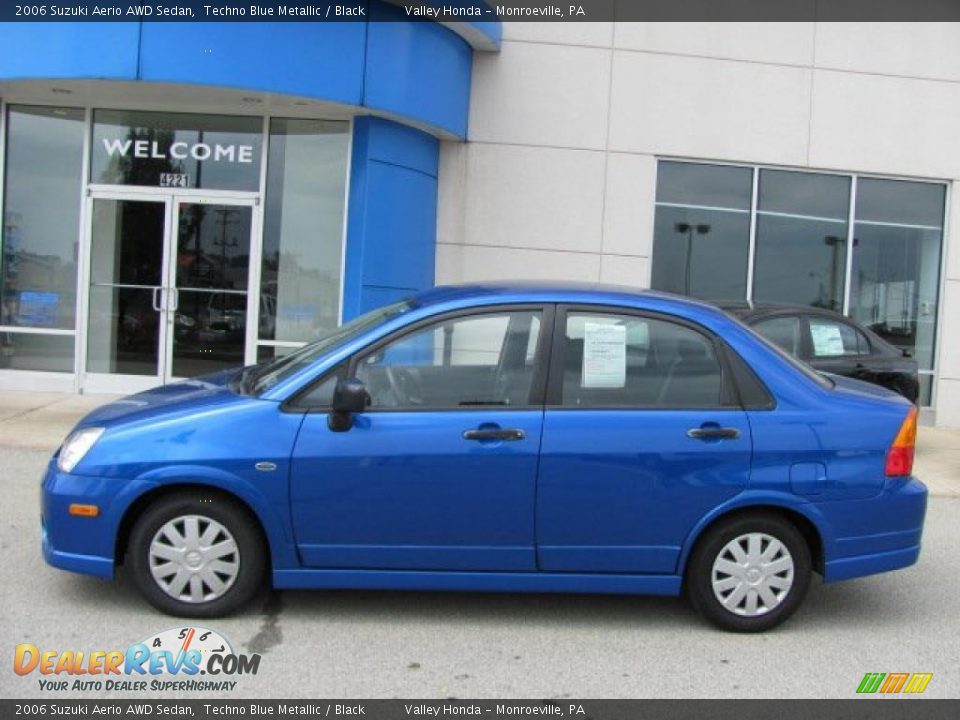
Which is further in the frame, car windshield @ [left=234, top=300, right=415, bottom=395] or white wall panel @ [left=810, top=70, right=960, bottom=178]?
white wall panel @ [left=810, top=70, right=960, bottom=178]

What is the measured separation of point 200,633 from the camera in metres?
4.13

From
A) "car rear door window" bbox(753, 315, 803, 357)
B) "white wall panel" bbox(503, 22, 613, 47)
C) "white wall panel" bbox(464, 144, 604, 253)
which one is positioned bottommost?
"car rear door window" bbox(753, 315, 803, 357)

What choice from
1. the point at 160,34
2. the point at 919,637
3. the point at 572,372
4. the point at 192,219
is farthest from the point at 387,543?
the point at 192,219

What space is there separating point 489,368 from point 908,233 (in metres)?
10.1

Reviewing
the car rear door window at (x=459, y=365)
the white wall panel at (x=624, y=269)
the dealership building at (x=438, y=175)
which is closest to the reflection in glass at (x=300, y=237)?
the dealership building at (x=438, y=175)

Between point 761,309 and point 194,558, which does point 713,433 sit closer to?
point 194,558

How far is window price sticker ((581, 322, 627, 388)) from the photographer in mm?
4348

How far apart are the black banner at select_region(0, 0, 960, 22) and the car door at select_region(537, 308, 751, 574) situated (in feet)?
21.2

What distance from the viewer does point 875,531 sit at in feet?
14.5

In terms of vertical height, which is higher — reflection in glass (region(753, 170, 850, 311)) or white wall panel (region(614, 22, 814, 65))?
white wall panel (region(614, 22, 814, 65))

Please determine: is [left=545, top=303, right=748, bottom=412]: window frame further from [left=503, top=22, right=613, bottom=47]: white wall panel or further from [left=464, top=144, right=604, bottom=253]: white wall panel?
[left=503, top=22, right=613, bottom=47]: white wall panel

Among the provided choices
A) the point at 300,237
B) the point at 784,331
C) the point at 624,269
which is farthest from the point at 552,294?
the point at 624,269

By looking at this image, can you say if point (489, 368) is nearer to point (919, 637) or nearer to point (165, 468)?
point (165, 468)

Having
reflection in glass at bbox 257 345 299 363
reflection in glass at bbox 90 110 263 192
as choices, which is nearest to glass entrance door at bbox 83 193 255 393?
reflection in glass at bbox 257 345 299 363
